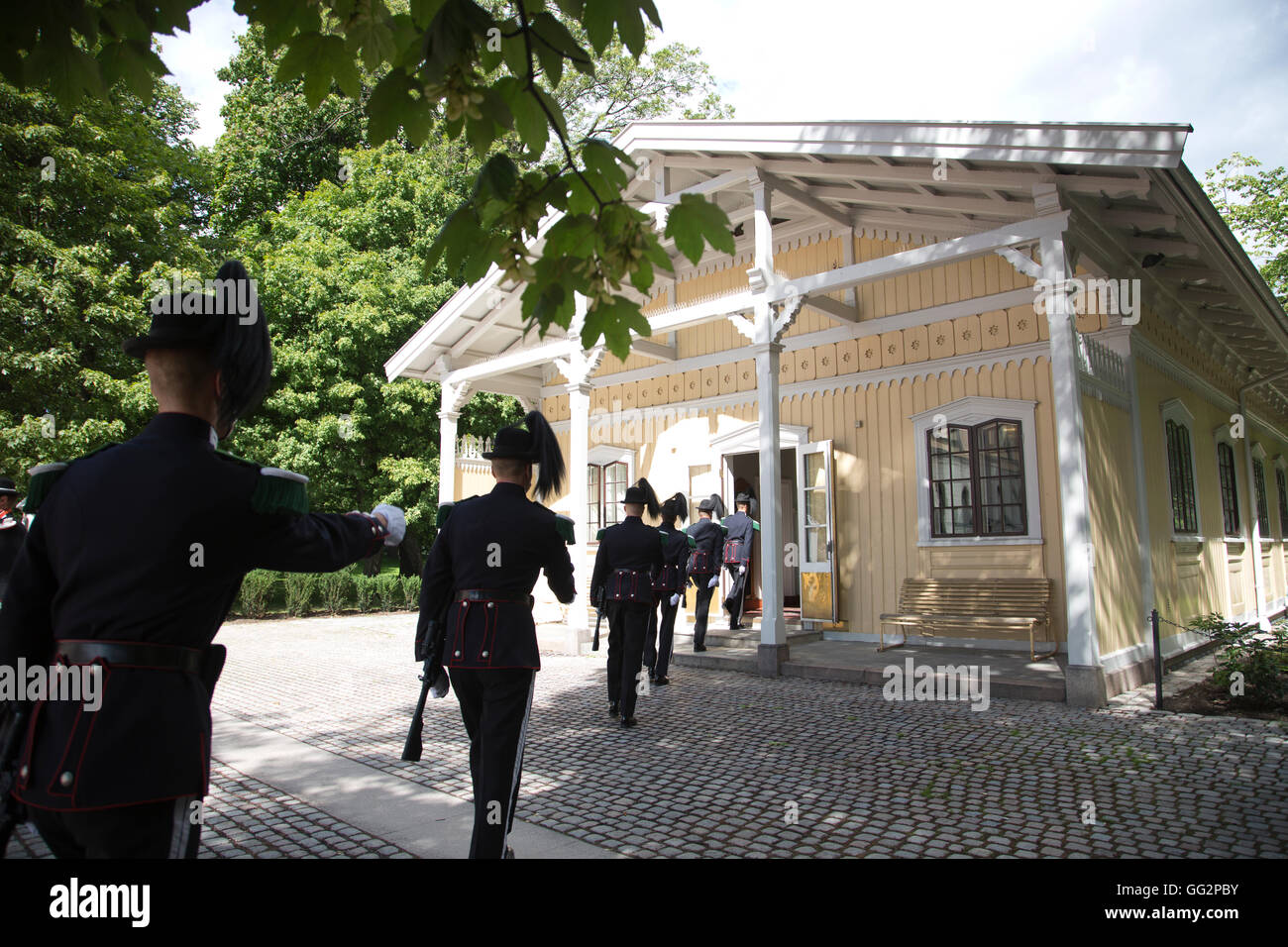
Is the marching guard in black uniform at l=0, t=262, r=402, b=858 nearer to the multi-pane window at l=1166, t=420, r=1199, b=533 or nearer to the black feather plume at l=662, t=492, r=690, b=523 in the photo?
the black feather plume at l=662, t=492, r=690, b=523

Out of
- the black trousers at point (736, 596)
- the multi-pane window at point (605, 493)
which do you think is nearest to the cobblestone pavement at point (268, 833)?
the black trousers at point (736, 596)

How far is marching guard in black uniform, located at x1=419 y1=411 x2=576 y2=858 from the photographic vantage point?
11.3 ft

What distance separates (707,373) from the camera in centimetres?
1293

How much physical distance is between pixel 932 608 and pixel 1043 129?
18.0ft

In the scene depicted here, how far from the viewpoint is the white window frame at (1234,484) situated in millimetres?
12438

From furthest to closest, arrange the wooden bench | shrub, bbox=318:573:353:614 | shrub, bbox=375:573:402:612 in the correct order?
1. shrub, bbox=375:573:402:612
2. shrub, bbox=318:573:353:614
3. the wooden bench

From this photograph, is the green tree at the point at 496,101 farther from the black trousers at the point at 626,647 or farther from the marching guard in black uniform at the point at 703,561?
the marching guard in black uniform at the point at 703,561

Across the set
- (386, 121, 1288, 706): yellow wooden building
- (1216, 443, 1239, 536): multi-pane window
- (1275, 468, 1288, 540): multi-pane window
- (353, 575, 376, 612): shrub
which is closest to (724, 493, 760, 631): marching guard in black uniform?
(386, 121, 1288, 706): yellow wooden building

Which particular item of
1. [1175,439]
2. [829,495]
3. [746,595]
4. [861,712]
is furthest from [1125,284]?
[746,595]

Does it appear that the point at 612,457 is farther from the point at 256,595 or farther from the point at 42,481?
the point at 42,481

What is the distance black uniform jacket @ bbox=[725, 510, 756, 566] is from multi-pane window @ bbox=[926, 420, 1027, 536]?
2424mm

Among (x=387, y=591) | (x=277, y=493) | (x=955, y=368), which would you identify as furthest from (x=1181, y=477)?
(x=387, y=591)

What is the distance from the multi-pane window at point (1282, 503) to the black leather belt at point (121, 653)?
20411 mm

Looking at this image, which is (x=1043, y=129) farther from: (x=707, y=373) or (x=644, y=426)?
(x=644, y=426)
